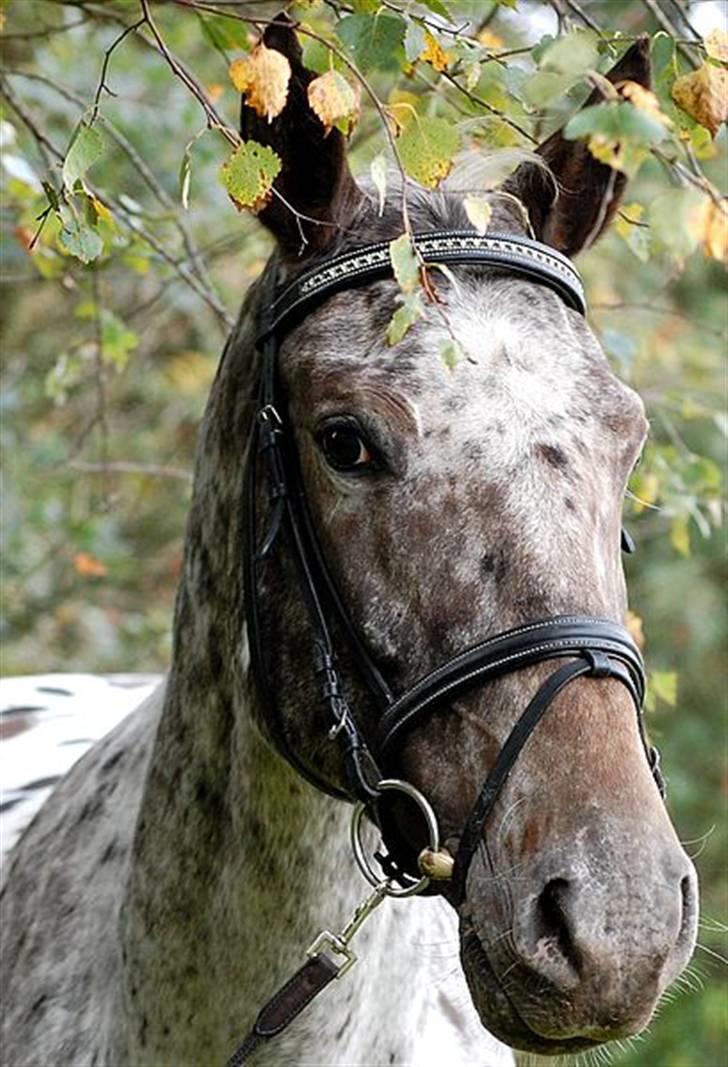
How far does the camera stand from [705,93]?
7.24 ft

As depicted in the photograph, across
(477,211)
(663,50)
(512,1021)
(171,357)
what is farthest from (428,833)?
(171,357)

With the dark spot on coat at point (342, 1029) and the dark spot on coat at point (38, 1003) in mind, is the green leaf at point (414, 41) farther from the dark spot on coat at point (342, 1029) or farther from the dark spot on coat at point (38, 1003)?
the dark spot on coat at point (38, 1003)

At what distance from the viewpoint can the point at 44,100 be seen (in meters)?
6.12

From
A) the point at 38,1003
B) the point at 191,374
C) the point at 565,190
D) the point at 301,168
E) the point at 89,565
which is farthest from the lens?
the point at 191,374

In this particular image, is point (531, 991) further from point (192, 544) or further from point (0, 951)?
point (0, 951)

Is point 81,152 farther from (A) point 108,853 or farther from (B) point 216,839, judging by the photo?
(A) point 108,853

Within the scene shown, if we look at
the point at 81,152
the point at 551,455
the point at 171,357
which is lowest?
the point at 551,455

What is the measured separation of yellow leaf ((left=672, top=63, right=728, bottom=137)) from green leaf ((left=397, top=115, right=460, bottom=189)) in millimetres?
294

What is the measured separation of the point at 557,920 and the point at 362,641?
500 mm

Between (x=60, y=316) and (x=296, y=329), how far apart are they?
5.97 metres

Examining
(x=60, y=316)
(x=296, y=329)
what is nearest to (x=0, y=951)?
(x=296, y=329)

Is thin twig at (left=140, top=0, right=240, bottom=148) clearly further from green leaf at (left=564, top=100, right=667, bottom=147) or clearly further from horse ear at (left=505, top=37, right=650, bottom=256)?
green leaf at (left=564, top=100, right=667, bottom=147)

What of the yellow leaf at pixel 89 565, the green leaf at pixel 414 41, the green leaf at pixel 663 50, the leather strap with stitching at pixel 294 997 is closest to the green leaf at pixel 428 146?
the green leaf at pixel 414 41

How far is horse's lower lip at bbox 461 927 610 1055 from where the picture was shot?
212 centimetres
